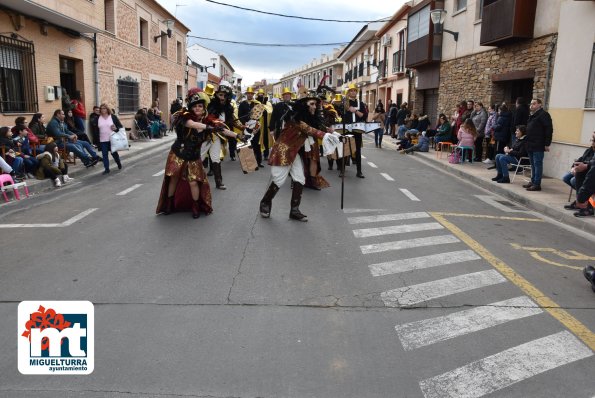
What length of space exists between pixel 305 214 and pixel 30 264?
12.7 ft

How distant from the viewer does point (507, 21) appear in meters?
14.0

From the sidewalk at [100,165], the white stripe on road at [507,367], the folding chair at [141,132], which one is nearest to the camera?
the white stripe on road at [507,367]

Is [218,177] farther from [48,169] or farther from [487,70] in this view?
[487,70]

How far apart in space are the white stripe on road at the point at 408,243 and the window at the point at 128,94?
56.2 feet

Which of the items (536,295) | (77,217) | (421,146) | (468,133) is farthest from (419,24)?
(536,295)

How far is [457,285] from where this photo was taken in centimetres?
482

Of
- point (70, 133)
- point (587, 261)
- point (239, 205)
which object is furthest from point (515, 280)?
point (70, 133)

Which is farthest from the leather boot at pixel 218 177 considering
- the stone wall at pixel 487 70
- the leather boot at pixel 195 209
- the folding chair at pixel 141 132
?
the folding chair at pixel 141 132

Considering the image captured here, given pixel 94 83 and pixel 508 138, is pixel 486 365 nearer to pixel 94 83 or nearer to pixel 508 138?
pixel 508 138

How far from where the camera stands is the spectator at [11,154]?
976 cm

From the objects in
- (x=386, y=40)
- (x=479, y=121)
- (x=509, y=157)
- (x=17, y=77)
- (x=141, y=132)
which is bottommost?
(x=141, y=132)

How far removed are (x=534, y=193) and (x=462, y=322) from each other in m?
6.93

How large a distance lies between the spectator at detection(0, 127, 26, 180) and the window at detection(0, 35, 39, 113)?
8.53 ft

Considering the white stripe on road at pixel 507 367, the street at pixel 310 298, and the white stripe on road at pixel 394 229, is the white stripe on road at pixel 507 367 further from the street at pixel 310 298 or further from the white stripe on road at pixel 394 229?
the white stripe on road at pixel 394 229
